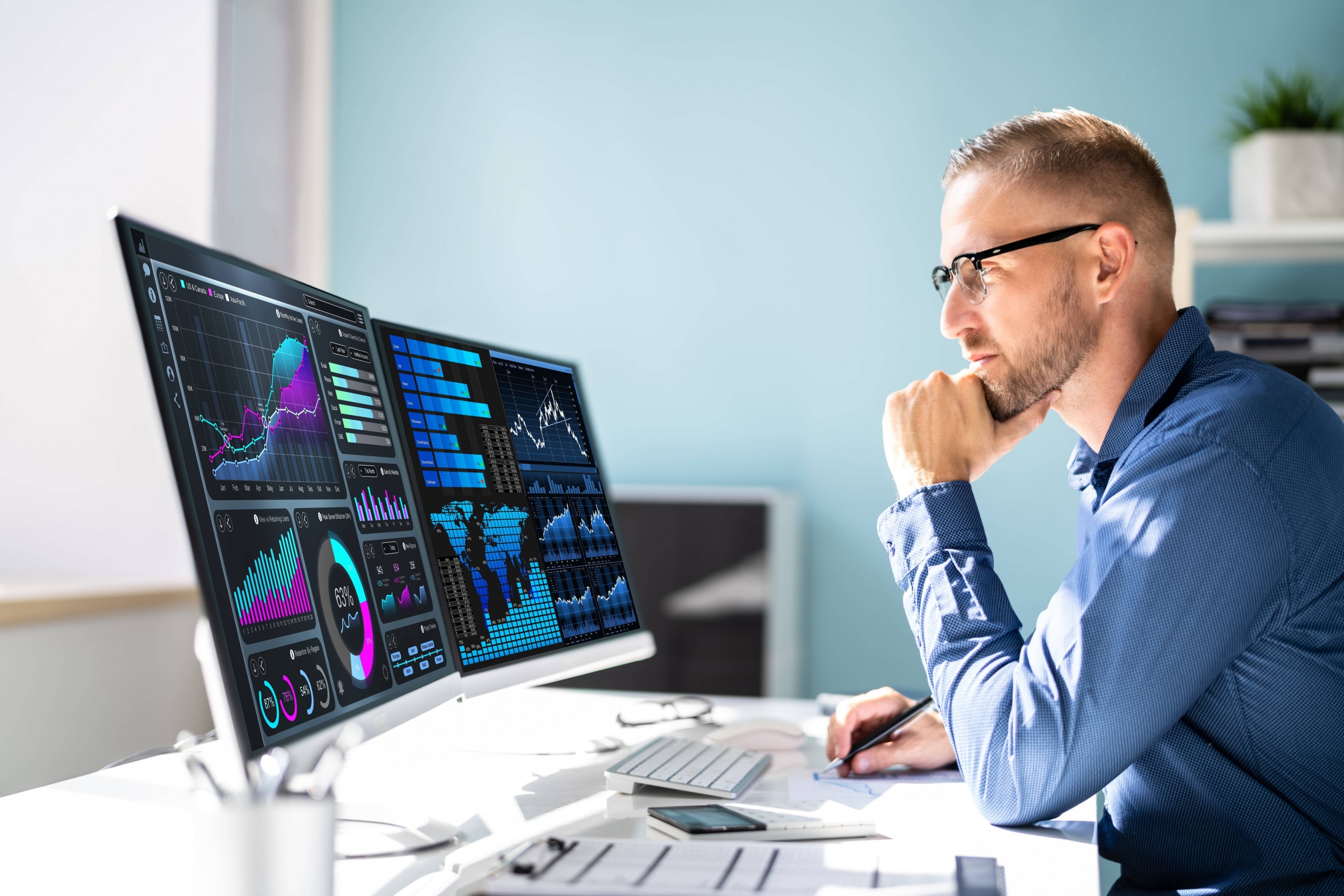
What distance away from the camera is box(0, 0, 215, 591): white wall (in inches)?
95.0

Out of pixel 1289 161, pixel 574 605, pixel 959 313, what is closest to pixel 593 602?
pixel 574 605

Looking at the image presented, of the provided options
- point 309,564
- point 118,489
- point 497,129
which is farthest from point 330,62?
point 309,564

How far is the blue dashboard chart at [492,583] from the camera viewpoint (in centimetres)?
122

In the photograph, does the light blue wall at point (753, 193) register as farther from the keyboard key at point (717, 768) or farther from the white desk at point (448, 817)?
the keyboard key at point (717, 768)

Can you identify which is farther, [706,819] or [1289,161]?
[1289,161]

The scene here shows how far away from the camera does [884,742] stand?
4.42 ft

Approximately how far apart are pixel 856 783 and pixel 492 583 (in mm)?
501

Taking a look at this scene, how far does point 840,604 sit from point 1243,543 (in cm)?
206

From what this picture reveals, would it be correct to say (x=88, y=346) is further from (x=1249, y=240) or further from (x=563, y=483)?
(x=1249, y=240)

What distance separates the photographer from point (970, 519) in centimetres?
121

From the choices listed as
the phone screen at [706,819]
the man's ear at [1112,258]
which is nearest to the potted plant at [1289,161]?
the man's ear at [1112,258]

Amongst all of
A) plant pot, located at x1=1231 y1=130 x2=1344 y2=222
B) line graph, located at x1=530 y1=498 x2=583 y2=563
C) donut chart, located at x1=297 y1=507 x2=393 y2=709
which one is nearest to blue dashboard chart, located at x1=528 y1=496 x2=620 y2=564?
line graph, located at x1=530 y1=498 x2=583 y2=563

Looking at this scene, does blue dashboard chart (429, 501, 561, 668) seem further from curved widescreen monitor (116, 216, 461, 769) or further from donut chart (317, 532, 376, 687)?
donut chart (317, 532, 376, 687)

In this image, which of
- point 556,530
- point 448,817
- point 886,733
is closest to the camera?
point 448,817
